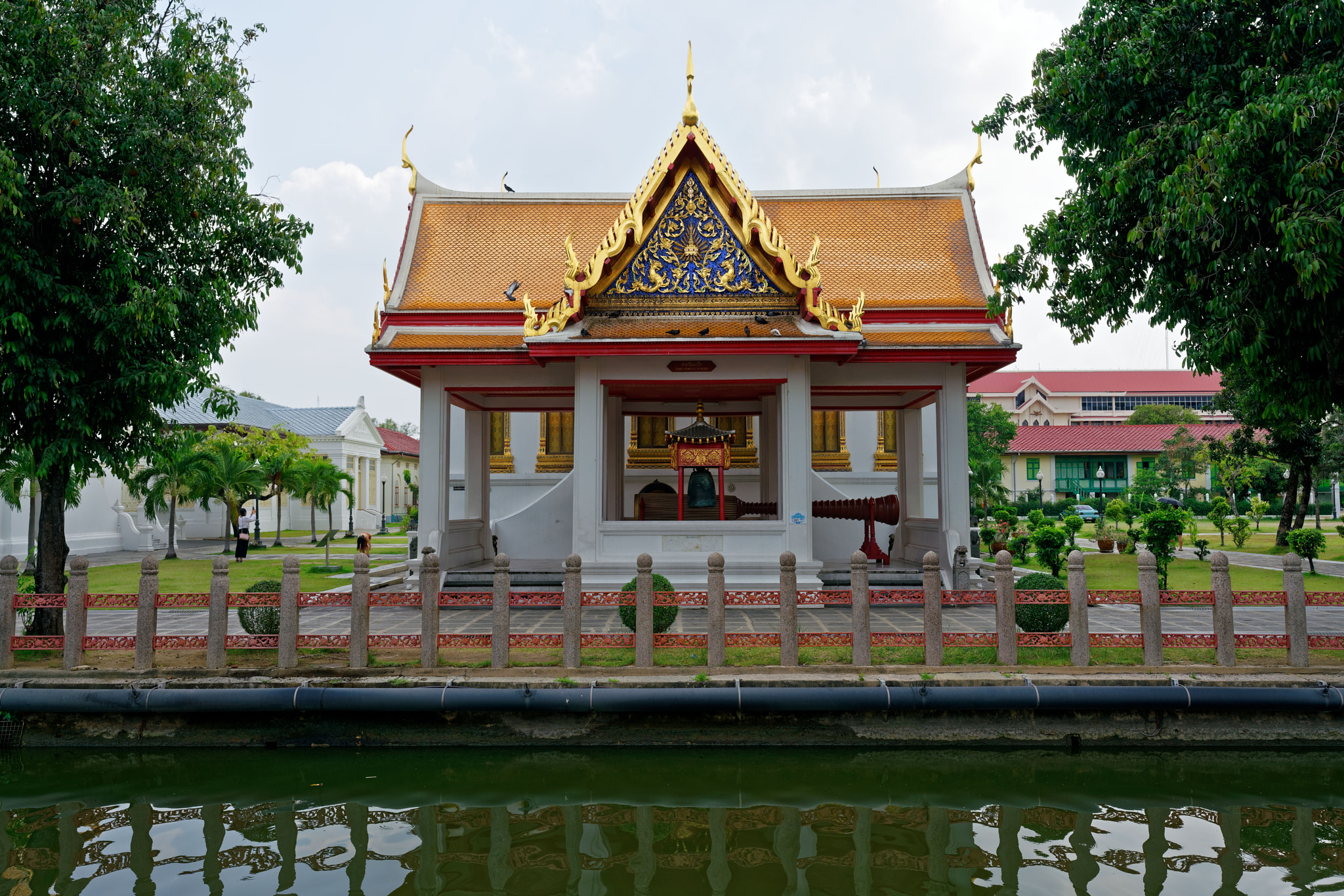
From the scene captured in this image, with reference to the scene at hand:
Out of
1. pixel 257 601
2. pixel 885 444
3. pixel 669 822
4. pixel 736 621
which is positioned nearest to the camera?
pixel 669 822

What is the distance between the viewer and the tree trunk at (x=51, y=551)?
9008 mm

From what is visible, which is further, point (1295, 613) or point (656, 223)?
point (656, 223)

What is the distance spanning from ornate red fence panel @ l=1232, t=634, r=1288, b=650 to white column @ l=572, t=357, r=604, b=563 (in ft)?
25.7

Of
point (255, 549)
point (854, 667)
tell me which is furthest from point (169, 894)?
point (255, 549)

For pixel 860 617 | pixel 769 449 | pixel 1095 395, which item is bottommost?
pixel 860 617

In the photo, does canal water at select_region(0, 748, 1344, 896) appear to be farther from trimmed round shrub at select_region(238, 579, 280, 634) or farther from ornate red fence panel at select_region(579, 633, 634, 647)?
trimmed round shrub at select_region(238, 579, 280, 634)

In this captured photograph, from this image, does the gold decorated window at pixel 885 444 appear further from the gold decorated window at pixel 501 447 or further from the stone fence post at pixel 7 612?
the stone fence post at pixel 7 612

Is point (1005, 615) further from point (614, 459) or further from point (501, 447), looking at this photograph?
point (501, 447)

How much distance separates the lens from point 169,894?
507 centimetres

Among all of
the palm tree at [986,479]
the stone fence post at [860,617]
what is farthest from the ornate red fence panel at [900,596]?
the palm tree at [986,479]

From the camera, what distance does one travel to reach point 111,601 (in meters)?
8.36

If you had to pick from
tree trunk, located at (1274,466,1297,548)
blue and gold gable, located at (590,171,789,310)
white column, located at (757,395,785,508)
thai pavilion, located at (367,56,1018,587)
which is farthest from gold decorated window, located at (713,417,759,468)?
tree trunk, located at (1274,466,1297,548)

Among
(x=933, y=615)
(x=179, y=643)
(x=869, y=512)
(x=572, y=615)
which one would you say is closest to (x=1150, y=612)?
(x=933, y=615)

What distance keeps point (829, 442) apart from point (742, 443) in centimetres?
220
